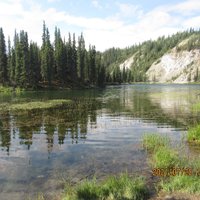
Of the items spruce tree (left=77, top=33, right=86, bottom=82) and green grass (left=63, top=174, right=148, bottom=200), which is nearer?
green grass (left=63, top=174, right=148, bottom=200)

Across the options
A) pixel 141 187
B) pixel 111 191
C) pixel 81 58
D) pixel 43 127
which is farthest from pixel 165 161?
pixel 81 58

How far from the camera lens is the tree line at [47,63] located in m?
99.5

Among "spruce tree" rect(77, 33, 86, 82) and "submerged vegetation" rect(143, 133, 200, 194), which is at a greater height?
"spruce tree" rect(77, 33, 86, 82)

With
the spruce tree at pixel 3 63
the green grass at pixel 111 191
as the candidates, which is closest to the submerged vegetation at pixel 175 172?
the green grass at pixel 111 191

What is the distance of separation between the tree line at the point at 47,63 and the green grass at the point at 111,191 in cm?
8744

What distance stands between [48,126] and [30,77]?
7196 centimetres

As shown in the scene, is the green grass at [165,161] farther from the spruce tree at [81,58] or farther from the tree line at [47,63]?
the spruce tree at [81,58]

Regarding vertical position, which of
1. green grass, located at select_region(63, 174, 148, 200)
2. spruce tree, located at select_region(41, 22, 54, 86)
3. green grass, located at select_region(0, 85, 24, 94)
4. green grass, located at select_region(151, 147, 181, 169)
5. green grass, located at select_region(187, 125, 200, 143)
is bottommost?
green grass, located at select_region(63, 174, 148, 200)

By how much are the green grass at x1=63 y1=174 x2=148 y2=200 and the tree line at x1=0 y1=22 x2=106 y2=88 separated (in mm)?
87439

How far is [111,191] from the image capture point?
11.5 metres

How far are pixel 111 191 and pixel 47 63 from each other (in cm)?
9755

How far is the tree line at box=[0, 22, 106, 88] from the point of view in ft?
326

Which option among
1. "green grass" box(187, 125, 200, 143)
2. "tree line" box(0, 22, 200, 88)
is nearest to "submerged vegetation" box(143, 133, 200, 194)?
"green grass" box(187, 125, 200, 143)

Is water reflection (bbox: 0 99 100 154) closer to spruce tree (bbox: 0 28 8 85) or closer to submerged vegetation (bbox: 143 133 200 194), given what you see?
submerged vegetation (bbox: 143 133 200 194)
